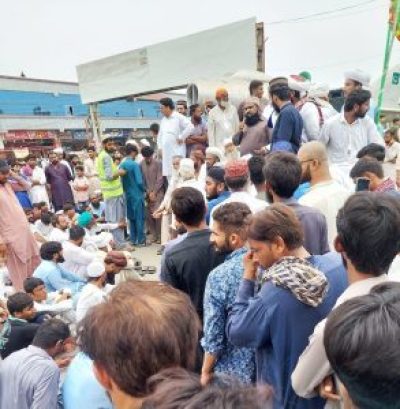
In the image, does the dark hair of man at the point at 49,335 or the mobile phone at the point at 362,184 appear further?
the dark hair of man at the point at 49,335

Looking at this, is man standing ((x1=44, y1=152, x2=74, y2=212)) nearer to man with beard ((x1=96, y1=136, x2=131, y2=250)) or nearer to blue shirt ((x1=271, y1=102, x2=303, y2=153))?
man with beard ((x1=96, y1=136, x2=131, y2=250))

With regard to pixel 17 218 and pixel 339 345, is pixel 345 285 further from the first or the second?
pixel 17 218

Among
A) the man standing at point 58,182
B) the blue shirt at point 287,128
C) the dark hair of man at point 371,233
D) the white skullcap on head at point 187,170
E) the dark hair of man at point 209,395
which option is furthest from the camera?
the man standing at point 58,182

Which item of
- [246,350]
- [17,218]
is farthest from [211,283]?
[17,218]

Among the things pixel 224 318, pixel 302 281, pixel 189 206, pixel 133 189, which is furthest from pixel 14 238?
pixel 302 281

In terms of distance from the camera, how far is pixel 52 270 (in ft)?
17.5

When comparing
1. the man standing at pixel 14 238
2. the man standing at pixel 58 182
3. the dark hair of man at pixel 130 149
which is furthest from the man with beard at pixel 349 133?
the man standing at pixel 58 182

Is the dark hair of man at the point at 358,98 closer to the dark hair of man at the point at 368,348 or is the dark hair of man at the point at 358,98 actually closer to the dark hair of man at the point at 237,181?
the dark hair of man at the point at 237,181

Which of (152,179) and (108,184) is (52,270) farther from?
(152,179)

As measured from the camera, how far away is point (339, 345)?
99cm

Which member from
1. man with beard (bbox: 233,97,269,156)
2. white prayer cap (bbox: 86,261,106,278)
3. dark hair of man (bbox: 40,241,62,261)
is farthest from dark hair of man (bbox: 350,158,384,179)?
dark hair of man (bbox: 40,241,62,261)

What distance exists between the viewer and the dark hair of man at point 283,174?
8.57 feet

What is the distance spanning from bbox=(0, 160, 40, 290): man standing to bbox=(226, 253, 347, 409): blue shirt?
431 centimetres

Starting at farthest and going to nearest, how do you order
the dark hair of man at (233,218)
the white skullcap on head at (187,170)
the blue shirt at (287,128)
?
the white skullcap on head at (187,170) < the blue shirt at (287,128) < the dark hair of man at (233,218)
